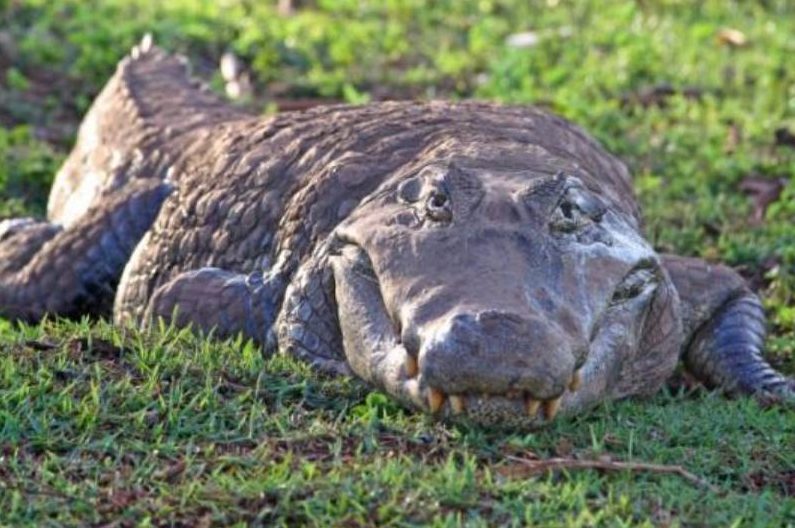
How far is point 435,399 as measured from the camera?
16.8ft

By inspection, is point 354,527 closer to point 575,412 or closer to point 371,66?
point 575,412

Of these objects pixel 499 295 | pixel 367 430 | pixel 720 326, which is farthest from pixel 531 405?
pixel 720 326

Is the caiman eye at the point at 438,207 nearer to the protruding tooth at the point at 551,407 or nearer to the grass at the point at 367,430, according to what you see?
the grass at the point at 367,430

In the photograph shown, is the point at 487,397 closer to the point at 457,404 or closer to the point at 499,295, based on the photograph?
the point at 457,404

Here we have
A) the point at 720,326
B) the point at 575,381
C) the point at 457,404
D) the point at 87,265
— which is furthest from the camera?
the point at 87,265

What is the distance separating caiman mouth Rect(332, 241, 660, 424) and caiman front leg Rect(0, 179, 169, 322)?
167 centimetres

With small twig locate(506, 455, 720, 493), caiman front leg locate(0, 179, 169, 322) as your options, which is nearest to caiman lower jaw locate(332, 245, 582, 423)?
small twig locate(506, 455, 720, 493)

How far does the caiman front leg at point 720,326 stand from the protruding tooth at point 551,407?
1.49m

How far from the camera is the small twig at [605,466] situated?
4.94 metres

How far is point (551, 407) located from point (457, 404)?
25 cm

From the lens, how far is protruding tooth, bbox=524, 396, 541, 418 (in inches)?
201

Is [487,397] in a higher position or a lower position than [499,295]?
lower

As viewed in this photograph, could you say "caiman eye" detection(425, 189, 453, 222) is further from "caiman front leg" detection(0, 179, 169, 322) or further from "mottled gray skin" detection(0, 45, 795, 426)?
"caiman front leg" detection(0, 179, 169, 322)

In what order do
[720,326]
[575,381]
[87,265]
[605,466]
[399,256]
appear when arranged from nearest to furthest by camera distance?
[605,466] < [575,381] < [399,256] < [720,326] < [87,265]
